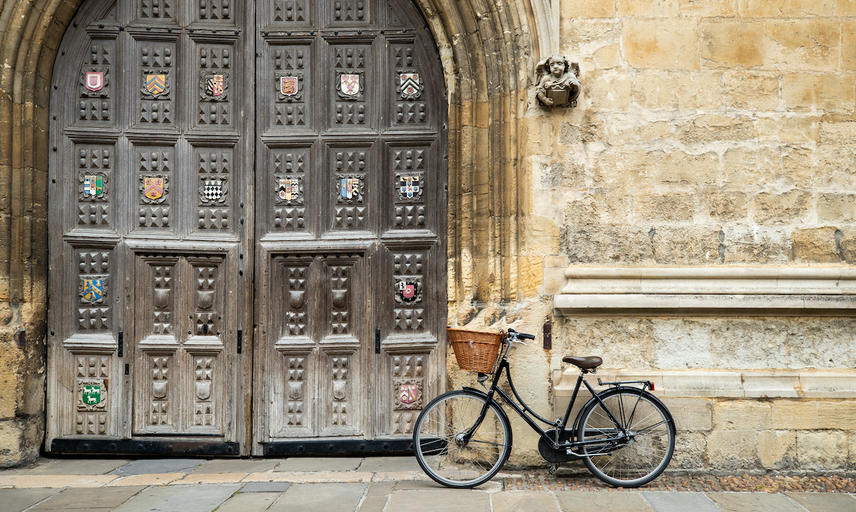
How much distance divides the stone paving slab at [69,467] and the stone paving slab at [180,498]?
2.58 feet

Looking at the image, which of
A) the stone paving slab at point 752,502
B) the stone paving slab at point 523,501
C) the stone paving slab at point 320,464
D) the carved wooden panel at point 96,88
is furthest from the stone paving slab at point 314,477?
the carved wooden panel at point 96,88

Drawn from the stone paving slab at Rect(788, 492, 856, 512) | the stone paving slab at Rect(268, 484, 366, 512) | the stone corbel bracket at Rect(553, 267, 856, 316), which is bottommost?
the stone paving slab at Rect(788, 492, 856, 512)

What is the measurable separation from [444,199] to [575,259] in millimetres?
1095

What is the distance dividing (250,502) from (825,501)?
134 inches

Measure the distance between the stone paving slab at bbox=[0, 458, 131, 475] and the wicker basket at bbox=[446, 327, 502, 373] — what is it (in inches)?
105

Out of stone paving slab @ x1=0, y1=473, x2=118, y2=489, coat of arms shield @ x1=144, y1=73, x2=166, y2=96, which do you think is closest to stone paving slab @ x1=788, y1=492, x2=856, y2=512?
stone paving slab @ x1=0, y1=473, x2=118, y2=489

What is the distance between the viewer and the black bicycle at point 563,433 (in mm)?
4539

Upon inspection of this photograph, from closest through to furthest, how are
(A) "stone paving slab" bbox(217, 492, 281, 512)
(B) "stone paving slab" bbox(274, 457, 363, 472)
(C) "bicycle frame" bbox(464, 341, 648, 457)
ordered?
1. (A) "stone paving slab" bbox(217, 492, 281, 512)
2. (C) "bicycle frame" bbox(464, 341, 648, 457)
3. (B) "stone paving slab" bbox(274, 457, 363, 472)

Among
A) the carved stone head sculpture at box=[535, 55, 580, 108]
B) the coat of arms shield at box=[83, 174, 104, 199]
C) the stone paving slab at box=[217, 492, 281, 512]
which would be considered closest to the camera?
the stone paving slab at box=[217, 492, 281, 512]

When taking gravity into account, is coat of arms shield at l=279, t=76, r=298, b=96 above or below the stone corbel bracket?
above

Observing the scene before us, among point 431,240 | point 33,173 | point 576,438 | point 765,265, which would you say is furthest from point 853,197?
point 33,173

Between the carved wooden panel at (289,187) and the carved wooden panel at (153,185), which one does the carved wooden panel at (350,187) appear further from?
the carved wooden panel at (153,185)

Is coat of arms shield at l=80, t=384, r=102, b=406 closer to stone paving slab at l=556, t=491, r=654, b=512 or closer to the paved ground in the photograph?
the paved ground

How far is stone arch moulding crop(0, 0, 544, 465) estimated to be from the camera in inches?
197
